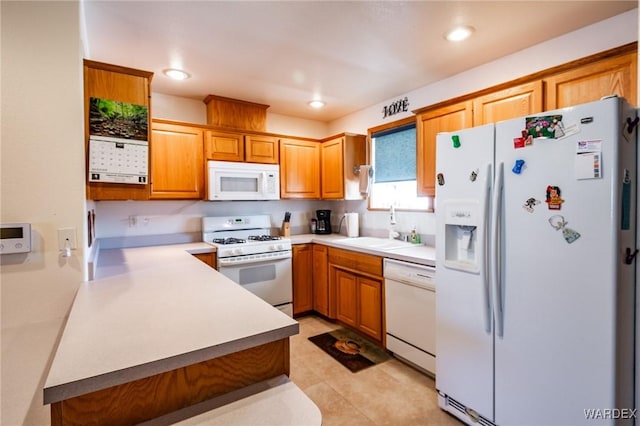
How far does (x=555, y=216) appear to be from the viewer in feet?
4.76

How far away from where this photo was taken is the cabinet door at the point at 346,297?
9.98 feet

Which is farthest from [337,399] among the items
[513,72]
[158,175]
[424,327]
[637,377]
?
[513,72]

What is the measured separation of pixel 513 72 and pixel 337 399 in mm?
2743

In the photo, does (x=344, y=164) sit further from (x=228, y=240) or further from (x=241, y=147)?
(x=228, y=240)

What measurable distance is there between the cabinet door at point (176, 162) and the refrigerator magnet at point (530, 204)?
279 cm

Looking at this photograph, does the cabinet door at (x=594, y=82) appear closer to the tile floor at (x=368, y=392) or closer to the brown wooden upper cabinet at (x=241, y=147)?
the tile floor at (x=368, y=392)

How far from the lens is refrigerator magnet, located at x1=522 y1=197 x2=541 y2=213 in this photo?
1.52 m

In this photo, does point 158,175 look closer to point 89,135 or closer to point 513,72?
point 89,135

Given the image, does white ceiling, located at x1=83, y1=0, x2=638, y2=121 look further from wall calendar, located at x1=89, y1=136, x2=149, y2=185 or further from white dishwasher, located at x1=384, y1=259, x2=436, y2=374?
white dishwasher, located at x1=384, y1=259, x2=436, y2=374

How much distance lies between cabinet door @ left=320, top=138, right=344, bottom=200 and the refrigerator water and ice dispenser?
182 centimetres

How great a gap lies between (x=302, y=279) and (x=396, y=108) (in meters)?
2.17

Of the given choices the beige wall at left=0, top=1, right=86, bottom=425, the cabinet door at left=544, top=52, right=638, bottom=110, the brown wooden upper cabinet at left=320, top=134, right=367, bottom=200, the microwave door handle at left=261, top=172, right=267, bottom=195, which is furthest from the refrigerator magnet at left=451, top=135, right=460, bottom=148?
the microwave door handle at left=261, top=172, right=267, bottom=195

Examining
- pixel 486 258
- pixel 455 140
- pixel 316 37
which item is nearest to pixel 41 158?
pixel 316 37

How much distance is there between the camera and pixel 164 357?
2.84 feet
